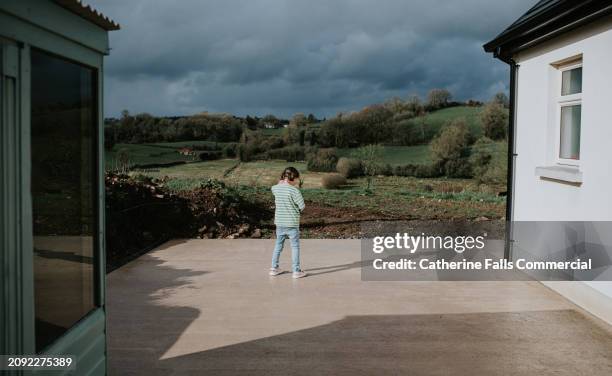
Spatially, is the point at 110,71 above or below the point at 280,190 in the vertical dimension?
above

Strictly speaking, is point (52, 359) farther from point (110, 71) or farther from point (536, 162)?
point (110, 71)

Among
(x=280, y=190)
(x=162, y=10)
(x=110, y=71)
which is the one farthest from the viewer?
(x=162, y=10)

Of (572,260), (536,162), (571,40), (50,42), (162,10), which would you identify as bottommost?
(572,260)

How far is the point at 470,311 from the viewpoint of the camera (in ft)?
20.9

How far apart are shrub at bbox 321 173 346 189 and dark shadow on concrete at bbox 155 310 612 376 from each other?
679 centimetres

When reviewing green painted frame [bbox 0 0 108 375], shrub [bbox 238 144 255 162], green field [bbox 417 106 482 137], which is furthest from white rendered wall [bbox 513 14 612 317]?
shrub [bbox 238 144 255 162]

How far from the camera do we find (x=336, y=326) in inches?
227

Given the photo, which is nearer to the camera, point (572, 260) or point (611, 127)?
point (611, 127)

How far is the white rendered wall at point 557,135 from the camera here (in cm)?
598

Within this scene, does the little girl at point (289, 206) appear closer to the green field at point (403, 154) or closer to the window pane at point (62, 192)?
the window pane at point (62, 192)

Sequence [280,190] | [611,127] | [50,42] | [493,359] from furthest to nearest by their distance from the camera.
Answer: [280,190]
[611,127]
[493,359]
[50,42]

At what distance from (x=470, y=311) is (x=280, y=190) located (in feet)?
9.03

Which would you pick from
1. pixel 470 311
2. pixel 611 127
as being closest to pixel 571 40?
pixel 611 127

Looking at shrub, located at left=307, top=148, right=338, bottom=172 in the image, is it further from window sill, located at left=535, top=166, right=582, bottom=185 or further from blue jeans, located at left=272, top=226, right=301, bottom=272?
window sill, located at left=535, top=166, right=582, bottom=185
